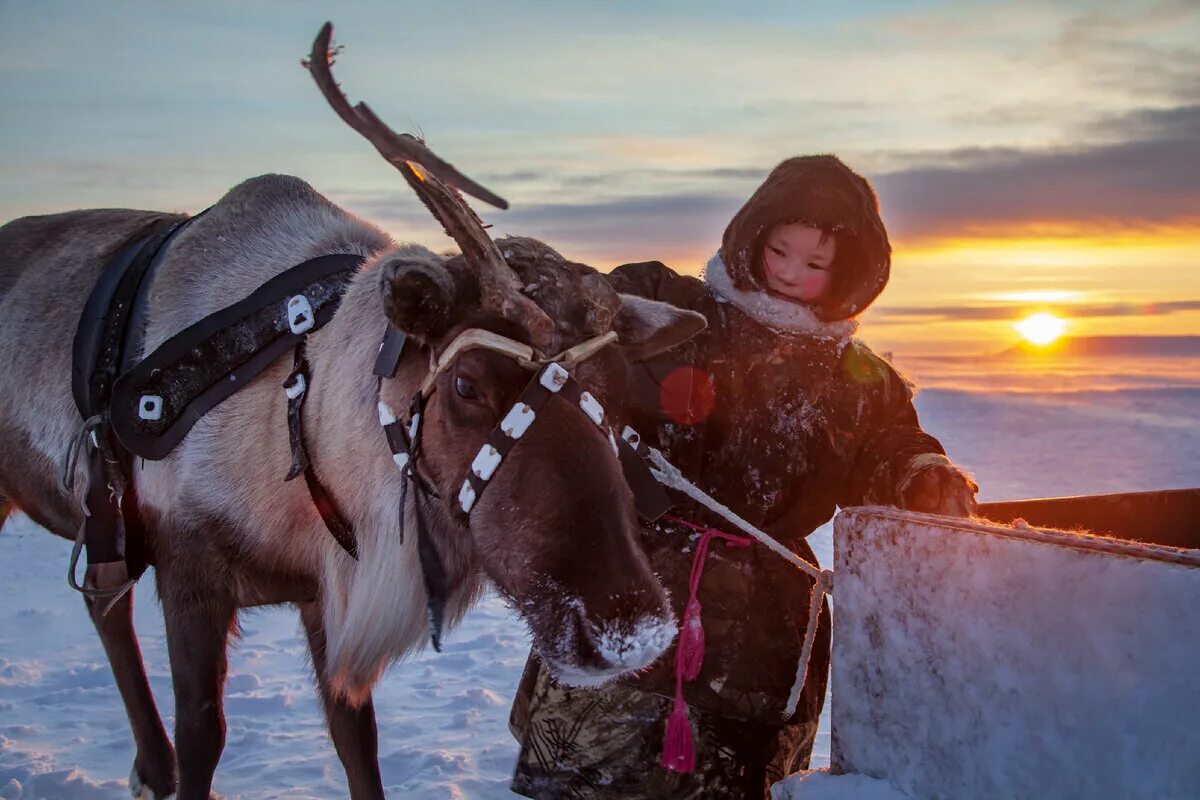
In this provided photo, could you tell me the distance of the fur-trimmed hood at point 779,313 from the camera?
2.89 m

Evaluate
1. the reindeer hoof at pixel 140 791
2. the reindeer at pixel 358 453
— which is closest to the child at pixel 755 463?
the reindeer at pixel 358 453

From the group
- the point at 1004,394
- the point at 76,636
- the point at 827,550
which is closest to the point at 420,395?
the point at 76,636

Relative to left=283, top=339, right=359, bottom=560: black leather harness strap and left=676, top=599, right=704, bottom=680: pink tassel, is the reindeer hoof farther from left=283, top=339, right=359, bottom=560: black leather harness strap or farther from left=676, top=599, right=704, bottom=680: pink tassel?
left=676, top=599, right=704, bottom=680: pink tassel

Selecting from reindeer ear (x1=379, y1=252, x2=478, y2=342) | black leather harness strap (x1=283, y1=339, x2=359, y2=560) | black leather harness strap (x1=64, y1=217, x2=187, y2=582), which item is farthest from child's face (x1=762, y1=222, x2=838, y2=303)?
black leather harness strap (x1=64, y1=217, x2=187, y2=582)

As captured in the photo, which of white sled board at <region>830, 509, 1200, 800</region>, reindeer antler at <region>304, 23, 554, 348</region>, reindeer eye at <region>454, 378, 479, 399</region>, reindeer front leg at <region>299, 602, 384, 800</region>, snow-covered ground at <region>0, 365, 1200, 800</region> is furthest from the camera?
snow-covered ground at <region>0, 365, 1200, 800</region>

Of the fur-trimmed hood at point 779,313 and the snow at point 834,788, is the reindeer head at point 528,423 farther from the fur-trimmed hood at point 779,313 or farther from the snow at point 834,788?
the fur-trimmed hood at point 779,313

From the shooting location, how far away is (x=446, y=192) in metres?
2.22

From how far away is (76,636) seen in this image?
572cm

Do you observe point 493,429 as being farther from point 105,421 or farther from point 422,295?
point 105,421

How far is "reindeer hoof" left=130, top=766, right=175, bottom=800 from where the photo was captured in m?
3.73

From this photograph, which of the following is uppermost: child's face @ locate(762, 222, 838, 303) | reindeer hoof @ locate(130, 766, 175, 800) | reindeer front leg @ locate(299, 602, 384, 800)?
child's face @ locate(762, 222, 838, 303)

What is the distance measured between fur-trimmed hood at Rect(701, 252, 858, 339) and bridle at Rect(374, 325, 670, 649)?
0.69 metres

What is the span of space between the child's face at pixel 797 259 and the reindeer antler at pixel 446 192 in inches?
38.5

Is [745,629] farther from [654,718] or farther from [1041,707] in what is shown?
[1041,707]
